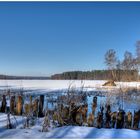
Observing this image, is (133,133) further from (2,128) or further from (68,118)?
(2,128)

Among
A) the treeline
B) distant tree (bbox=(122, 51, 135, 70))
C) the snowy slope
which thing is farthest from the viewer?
distant tree (bbox=(122, 51, 135, 70))

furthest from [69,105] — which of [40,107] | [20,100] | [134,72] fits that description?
[134,72]

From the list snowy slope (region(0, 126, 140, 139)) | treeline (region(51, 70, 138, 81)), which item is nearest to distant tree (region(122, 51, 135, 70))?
treeline (region(51, 70, 138, 81))

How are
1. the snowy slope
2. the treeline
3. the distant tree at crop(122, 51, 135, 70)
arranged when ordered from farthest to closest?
1. the distant tree at crop(122, 51, 135, 70)
2. the treeline
3. the snowy slope

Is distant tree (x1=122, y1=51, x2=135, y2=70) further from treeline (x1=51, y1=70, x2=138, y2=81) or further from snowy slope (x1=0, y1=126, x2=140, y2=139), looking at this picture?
snowy slope (x1=0, y1=126, x2=140, y2=139)

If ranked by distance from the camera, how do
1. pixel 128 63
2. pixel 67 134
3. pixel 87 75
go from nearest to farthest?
pixel 67 134 < pixel 87 75 < pixel 128 63

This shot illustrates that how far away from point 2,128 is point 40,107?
6.77 feet

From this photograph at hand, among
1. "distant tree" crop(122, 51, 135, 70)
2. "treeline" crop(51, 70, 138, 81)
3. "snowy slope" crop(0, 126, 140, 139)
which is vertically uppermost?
"distant tree" crop(122, 51, 135, 70)

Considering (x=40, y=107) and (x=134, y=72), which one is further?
(x=134, y=72)

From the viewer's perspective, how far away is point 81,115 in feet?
19.6

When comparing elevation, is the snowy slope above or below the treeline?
below

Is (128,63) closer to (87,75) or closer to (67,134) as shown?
(87,75)

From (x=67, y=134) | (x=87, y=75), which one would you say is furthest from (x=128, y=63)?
(x=67, y=134)

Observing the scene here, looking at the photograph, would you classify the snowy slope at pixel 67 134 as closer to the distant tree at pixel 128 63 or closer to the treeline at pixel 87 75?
the treeline at pixel 87 75
